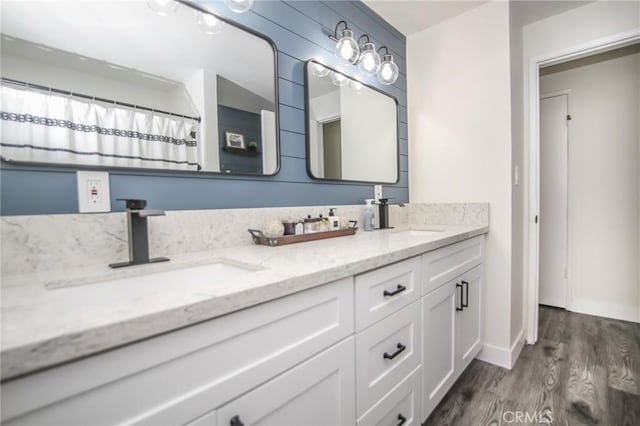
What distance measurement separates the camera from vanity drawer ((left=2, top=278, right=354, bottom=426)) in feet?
1.37

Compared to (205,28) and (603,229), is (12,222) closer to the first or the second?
(205,28)

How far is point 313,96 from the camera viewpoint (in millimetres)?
1589

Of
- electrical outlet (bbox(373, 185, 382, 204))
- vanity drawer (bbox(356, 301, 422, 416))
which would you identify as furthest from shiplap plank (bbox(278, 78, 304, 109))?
vanity drawer (bbox(356, 301, 422, 416))

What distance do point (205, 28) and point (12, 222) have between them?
921mm

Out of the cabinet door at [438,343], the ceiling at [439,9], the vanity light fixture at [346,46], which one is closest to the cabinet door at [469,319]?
the cabinet door at [438,343]

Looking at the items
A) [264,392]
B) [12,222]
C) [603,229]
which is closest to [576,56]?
[603,229]

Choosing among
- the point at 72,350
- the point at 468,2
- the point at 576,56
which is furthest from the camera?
the point at 576,56

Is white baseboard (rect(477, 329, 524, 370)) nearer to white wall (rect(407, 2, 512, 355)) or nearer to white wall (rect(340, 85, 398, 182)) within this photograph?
white wall (rect(407, 2, 512, 355))

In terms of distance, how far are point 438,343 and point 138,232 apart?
1.32 metres

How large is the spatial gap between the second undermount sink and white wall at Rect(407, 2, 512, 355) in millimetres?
1750

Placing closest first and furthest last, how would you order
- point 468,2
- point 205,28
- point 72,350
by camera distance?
point 72,350, point 205,28, point 468,2

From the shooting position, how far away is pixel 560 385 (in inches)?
66.6

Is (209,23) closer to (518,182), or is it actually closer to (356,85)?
(356,85)

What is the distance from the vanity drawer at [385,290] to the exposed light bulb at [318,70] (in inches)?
43.5
